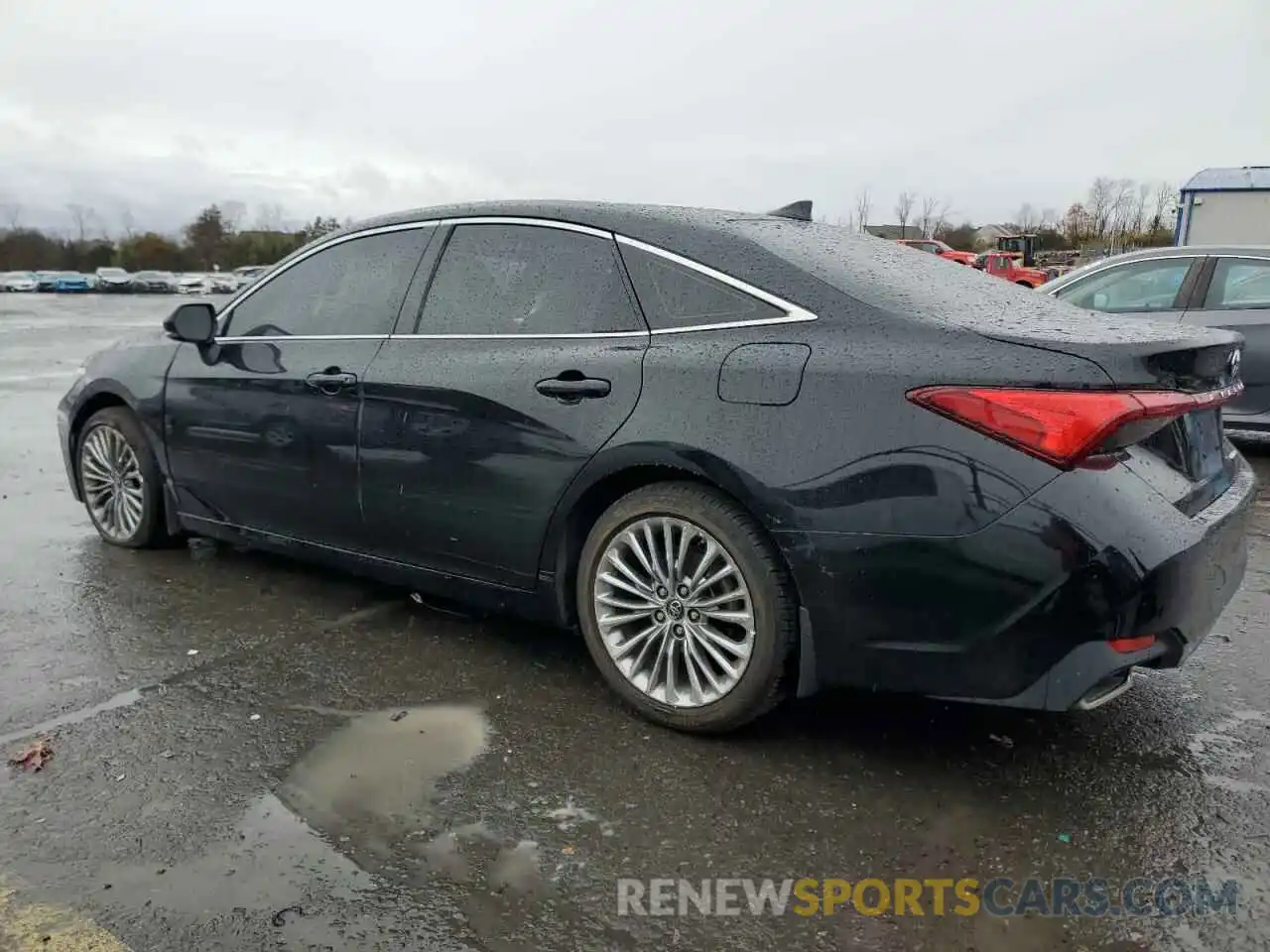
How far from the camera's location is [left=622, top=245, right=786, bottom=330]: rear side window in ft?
9.55

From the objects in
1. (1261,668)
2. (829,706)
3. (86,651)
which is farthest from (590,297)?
(1261,668)

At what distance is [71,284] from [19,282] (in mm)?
3513

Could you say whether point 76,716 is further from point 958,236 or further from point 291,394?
point 958,236

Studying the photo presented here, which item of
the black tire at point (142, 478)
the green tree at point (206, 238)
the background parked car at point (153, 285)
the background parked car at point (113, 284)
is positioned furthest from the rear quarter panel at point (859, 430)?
the green tree at point (206, 238)

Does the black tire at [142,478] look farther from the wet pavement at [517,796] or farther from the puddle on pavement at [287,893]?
the puddle on pavement at [287,893]

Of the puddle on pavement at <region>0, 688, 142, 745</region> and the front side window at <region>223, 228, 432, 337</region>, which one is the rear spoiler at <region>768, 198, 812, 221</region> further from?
the puddle on pavement at <region>0, 688, 142, 745</region>

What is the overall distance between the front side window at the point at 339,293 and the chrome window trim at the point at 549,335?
0.02 m

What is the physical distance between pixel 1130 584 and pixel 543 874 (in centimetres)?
157

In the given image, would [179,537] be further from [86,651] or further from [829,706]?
[829,706]

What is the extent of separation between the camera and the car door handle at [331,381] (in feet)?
12.2

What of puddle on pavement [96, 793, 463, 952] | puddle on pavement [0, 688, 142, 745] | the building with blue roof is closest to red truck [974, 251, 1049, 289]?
the building with blue roof

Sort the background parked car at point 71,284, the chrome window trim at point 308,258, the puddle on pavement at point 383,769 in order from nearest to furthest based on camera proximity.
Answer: the puddle on pavement at point 383,769 → the chrome window trim at point 308,258 → the background parked car at point 71,284

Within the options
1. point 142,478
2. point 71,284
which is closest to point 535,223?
point 142,478

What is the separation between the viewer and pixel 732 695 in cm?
287
